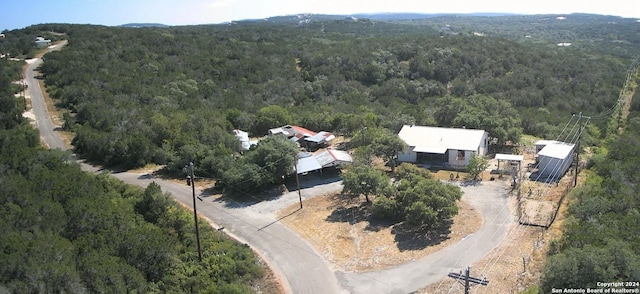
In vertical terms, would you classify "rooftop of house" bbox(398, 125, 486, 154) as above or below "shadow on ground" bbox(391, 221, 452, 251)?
above

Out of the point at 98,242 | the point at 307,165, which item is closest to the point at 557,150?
the point at 307,165

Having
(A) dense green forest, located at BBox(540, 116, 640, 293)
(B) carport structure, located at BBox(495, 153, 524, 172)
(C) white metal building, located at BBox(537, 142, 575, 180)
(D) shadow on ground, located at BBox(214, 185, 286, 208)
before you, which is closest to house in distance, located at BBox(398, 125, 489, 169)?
(B) carport structure, located at BBox(495, 153, 524, 172)

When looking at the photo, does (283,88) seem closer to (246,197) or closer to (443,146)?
(443,146)

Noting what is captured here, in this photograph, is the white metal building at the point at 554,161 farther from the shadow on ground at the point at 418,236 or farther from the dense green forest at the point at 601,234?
the shadow on ground at the point at 418,236

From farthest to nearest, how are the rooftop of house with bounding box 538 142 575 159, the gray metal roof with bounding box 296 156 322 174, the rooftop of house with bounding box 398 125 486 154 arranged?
the rooftop of house with bounding box 398 125 486 154, the gray metal roof with bounding box 296 156 322 174, the rooftop of house with bounding box 538 142 575 159

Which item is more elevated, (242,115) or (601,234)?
(242,115)

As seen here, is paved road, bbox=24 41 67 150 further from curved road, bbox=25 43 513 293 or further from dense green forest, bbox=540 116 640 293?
dense green forest, bbox=540 116 640 293
